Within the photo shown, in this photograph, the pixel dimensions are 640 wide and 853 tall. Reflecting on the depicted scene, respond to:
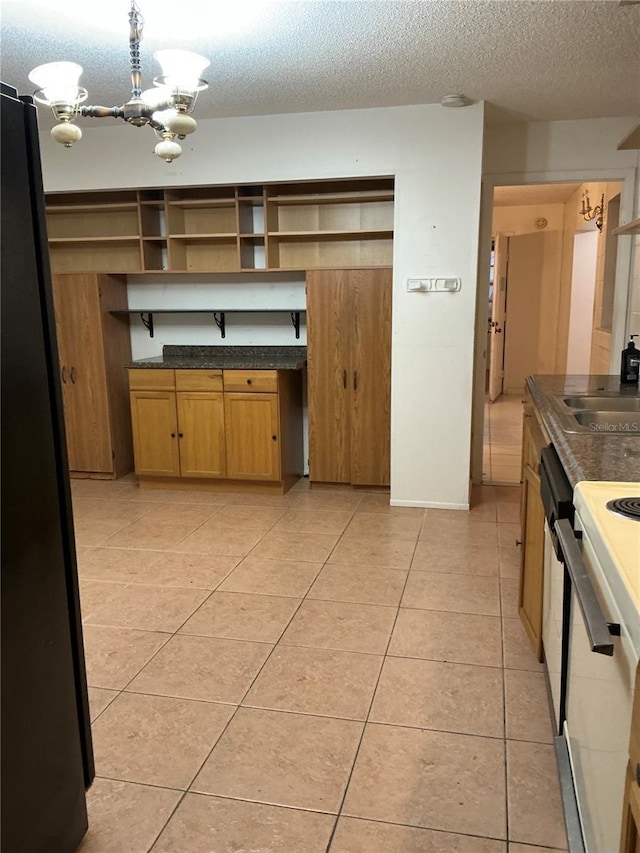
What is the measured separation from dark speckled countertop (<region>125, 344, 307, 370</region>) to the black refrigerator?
2.99 meters

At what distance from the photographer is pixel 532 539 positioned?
246cm

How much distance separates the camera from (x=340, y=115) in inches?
160

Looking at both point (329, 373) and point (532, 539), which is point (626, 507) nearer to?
point (532, 539)

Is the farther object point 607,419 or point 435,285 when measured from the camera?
point 435,285

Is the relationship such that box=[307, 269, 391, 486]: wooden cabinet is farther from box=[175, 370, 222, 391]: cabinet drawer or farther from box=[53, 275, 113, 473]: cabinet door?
box=[53, 275, 113, 473]: cabinet door

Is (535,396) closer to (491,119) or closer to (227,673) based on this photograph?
(227,673)

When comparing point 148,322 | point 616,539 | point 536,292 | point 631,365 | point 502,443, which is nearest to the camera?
point 616,539

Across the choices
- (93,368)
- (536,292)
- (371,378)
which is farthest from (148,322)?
(536,292)

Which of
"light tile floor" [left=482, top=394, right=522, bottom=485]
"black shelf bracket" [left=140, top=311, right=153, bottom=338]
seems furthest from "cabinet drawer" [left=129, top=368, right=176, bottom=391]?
"light tile floor" [left=482, top=394, right=522, bottom=485]

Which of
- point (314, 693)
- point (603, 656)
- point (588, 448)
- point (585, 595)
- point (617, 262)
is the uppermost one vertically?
point (617, 262)

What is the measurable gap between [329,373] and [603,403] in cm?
204

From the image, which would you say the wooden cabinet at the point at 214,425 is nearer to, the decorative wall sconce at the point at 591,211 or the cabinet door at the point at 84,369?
the cabinet door at the point at 84,369

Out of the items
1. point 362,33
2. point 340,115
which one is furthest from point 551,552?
point 340,115

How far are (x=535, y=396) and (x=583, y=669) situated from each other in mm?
1527
